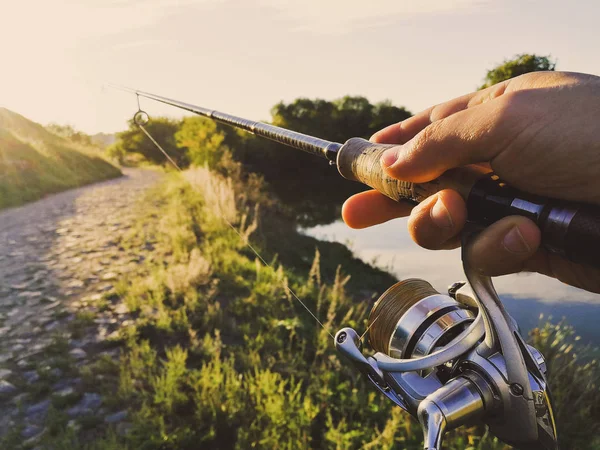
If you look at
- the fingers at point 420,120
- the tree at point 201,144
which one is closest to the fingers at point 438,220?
the fingers at point 420,120

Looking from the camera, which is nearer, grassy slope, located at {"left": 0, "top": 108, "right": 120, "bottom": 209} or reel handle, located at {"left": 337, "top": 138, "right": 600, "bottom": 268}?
reel handle, located at {"left": 337, "top": 138, "right": 600, "bottom": 268}

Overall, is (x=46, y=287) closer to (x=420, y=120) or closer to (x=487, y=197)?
(x=420, y=120)

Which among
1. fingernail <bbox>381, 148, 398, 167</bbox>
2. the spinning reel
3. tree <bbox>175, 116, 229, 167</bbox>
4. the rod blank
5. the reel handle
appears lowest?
the spinning reel

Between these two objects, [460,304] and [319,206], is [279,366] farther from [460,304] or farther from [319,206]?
[319,206]

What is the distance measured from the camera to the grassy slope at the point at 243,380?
3.01 meters

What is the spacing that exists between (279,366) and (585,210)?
321cm

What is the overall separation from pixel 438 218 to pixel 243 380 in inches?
111

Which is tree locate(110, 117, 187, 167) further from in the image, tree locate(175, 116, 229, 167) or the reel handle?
the reel handle

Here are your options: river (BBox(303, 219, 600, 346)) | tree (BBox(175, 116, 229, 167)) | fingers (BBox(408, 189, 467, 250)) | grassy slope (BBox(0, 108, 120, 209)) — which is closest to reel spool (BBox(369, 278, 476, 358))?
fingers (BBox(408, 189, 467, 250))

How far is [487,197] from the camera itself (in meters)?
1.16

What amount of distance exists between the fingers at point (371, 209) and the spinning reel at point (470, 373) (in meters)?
1.13

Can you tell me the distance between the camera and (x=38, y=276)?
20.0 ft

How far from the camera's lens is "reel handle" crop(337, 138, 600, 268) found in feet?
3.15

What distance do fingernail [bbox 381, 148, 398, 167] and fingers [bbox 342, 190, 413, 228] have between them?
92cm
